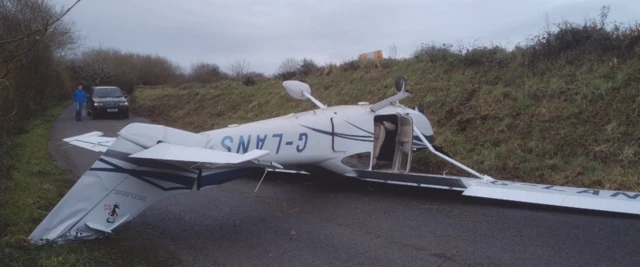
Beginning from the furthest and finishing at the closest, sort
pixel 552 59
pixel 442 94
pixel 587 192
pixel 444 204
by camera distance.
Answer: pixel 442 94 < pixel 552 59 < pixel 444 204 < pixel 587 192

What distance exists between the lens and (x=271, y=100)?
19953 mm

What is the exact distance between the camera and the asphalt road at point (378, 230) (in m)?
4.59

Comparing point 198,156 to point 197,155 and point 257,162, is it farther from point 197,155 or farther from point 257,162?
point 257,162

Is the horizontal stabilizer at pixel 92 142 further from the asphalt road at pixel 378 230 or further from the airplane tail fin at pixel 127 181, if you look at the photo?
the airplane tail fin at pixel 127 181

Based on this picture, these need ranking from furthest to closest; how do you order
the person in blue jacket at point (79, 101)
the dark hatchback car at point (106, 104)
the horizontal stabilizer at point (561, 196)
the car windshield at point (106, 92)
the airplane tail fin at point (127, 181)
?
1. the car windshield at point (106, 92)
2. the dark hatchback car at point (106, 104)
3. the person in blue jacket at point (79, 101)
4. the horizontal stabilizer at point (561, 196)
5. the airplane tail fin at point (127, 181)

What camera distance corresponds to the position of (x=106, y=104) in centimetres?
2138

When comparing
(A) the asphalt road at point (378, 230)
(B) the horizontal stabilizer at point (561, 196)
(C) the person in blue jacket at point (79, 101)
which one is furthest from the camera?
(C) the person in blue jacket at point (79, 101)

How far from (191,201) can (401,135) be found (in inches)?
142

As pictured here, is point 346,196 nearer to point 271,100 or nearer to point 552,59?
point 552,59

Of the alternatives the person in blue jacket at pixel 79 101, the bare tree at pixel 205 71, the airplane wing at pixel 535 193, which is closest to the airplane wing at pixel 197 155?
the airplane wing at pixel 535 193

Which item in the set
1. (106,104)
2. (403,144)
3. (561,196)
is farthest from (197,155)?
(106,104)

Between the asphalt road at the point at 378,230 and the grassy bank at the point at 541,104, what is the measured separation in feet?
6.98

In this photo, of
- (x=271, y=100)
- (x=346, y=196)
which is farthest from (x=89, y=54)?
(x=346, y=196)

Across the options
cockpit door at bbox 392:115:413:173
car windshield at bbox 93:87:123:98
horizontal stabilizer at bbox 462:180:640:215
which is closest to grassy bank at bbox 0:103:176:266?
horizontal stabilizer at bbox 462:180:640:215
